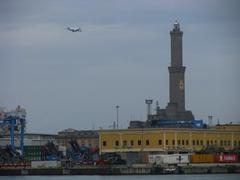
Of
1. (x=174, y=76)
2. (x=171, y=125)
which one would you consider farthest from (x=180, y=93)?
(x=171, y=125)

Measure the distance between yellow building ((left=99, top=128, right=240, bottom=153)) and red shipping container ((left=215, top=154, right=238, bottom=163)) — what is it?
793cm

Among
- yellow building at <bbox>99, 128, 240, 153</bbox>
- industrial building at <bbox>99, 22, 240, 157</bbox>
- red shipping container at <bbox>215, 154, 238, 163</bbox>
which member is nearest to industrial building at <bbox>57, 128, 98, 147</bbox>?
industrial building at <bbox>99, 22, 240, 157</bbox>

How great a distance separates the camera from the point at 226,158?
8662 centimetres

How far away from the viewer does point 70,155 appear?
101 m

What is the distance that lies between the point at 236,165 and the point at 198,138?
53.0 ft

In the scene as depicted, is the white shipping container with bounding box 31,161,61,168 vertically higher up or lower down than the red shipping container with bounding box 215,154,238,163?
lower down

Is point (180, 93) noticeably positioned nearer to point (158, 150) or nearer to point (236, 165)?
point (158, 150)

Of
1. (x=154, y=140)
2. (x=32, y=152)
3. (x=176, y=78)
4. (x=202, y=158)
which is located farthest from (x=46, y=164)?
(x=176, y=78)

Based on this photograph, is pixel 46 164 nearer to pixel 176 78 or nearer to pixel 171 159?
pixel 171 159

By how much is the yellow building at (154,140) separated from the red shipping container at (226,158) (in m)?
7.93

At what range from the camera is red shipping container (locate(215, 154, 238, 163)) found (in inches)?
3388

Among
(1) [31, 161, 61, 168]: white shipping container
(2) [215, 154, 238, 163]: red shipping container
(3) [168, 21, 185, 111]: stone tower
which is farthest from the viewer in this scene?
(3) [168, 21, 185, 111]: stone tower

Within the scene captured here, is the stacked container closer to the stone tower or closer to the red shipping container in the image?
the stone tower

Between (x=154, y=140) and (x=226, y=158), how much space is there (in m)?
9.82
